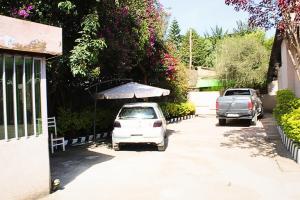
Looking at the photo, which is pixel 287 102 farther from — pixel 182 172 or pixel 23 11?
pixel 23 11

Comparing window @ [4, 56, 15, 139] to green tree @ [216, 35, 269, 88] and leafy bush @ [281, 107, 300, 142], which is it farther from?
green tree @ [216, 35, 269, 88]

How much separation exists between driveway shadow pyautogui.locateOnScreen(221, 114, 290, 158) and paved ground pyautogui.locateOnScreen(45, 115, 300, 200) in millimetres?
29

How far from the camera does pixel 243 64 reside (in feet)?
114

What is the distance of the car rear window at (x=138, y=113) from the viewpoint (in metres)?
12.8

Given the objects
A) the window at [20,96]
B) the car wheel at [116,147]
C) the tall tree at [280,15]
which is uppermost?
the tall tree at [280,15]

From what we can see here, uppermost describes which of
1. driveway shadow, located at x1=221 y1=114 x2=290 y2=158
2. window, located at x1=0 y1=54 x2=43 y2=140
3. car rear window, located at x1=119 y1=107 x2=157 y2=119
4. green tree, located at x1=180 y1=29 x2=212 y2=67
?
green tree, located at x1=180 y1=29 x2=212 y2=67

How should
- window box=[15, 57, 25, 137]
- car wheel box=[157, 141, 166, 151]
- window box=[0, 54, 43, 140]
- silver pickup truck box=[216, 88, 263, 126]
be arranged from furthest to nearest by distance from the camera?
silver pickup truck box=[216, 88, 263, 126]
car wheel box=[157, 141, 166, 151]
window box=[15, 57, 25, 137]
window box=[0, 54, 43, 140]

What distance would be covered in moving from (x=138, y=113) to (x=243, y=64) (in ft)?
77.9

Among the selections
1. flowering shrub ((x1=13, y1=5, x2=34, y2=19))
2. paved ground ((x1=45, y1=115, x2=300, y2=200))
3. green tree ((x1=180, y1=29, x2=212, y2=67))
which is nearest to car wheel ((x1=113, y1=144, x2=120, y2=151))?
paved ground ((x1=45, y1=115, x2=300, y2=200))

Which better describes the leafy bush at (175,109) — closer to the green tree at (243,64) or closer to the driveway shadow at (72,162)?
Answer: the green tree at (243,64)

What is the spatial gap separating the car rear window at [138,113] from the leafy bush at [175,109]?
10498 millimetres

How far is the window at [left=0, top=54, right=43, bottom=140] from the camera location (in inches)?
265

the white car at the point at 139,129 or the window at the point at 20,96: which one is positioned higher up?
the window at the point at 20,96

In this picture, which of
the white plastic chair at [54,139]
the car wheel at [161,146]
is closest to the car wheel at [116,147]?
the car wheel at [161,146]
